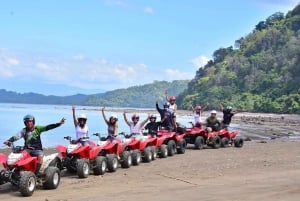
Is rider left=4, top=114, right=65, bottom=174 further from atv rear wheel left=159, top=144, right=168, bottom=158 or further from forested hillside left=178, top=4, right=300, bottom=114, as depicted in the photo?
forested hillside left=178, top=4, right=300, bottom=114

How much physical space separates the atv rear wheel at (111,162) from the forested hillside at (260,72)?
76382 mm

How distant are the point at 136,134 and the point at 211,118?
23.5 ft

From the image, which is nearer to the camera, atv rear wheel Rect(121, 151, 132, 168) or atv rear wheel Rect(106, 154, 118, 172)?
atv rear wheel Rect(106, 154, 118, 172)

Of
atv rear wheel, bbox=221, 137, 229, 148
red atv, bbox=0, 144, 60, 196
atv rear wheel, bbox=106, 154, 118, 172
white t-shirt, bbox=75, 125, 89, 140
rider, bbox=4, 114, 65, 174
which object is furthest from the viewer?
atv rear wheel, bbox=221, 137, 229, 148

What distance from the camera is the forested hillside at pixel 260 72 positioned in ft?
318

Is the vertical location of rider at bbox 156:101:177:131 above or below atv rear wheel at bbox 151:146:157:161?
above

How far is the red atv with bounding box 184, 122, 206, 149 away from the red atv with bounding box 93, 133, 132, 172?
6.43 metres

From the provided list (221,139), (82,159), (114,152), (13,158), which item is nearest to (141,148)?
(114,152)

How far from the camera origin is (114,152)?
51.4 feet

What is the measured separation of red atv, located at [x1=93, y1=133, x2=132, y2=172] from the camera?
48.8 ft

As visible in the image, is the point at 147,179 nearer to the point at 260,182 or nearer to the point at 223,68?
the point at 260,182

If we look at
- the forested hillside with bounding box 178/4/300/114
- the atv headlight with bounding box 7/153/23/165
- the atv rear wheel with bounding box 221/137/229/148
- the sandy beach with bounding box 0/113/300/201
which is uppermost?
the forested hillside with bounding box 178/4/300/114

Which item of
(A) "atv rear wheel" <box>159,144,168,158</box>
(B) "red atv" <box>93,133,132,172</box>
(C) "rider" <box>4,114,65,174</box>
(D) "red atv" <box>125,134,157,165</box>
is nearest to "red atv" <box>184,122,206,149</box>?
(A) "atv rear wheel" <box>159,144,168,158</box>

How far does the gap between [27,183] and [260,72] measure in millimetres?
104933
